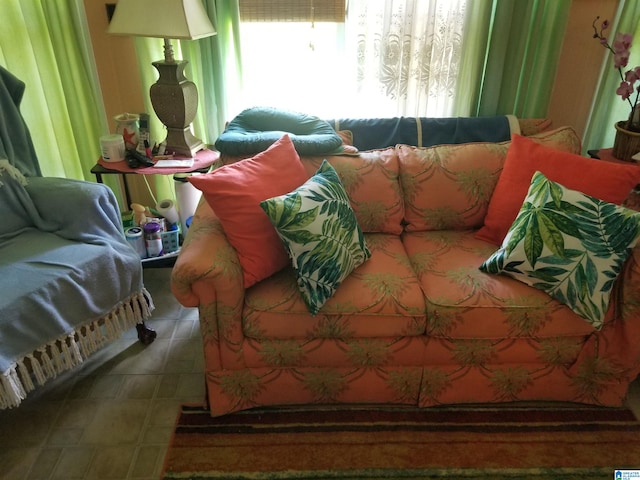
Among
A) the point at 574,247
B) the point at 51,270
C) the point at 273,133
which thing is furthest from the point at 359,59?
the point at 51,270

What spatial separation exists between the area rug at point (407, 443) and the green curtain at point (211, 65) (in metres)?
1.36

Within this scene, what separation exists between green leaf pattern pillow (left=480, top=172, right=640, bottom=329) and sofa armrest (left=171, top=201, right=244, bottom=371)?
0.93 meters

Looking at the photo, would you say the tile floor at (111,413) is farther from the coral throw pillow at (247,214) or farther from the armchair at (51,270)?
the coral throw pillow at (247,214)

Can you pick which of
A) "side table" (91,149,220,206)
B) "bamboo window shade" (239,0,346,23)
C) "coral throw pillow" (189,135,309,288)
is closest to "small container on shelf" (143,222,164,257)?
"side table" (91,149,220,206)

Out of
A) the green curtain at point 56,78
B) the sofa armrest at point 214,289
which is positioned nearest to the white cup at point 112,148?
the green curtain at point 56,78

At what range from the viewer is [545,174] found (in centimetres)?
179

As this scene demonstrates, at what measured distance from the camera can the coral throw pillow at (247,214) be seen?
157 cm

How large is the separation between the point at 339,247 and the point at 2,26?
5.47ft

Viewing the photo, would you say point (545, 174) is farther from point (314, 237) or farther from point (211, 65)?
point (211, 65)

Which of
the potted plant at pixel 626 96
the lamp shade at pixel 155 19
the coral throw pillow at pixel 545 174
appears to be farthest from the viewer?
the potted plant at pixel 626 96

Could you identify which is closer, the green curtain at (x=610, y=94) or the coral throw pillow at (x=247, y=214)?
the coral throw pillow at (x=247, y=214)

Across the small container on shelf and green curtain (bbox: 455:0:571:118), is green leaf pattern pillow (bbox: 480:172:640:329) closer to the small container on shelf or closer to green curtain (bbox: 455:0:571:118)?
green curtain (bbox: 455:0:571:118)

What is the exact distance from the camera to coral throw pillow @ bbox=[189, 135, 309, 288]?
1565 millimetres

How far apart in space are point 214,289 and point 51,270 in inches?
22.7
